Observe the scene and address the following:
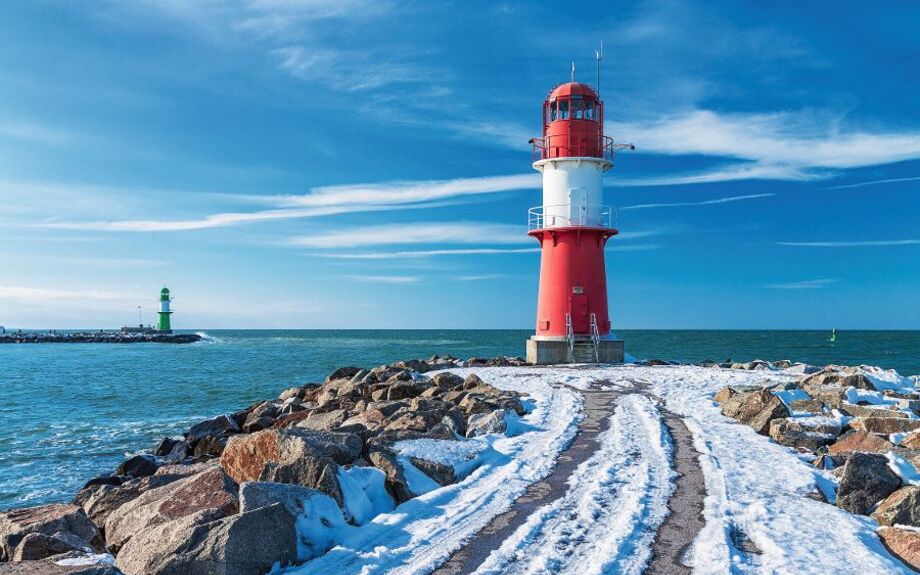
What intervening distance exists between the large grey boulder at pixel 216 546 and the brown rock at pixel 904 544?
5.30m

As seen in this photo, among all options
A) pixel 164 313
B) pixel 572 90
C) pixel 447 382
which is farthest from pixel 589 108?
pixel 164 313

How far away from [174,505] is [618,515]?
4.38 metres

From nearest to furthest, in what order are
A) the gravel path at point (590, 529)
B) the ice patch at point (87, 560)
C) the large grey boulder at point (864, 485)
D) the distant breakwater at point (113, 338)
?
1. the ice patch at point (87, 560)
2. the gravel path at point (590, 529)
3. the large grey boulder at point (864, 485)
4. the distant breakwater at point (113, 338)

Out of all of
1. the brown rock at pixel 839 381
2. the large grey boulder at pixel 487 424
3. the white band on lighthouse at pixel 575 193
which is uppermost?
the white band on lighthouse at pixel 575 193

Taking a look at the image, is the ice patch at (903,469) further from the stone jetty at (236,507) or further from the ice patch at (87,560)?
the ice patch at (87,560)

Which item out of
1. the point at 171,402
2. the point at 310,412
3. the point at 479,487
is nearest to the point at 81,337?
the point at 171,402

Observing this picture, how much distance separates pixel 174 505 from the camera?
6.82 m

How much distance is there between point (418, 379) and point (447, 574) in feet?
46.5

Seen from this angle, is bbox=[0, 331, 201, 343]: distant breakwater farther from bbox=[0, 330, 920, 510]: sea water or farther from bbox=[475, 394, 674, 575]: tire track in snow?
bbox=[475, 394, 674, 575]: tire track in snow

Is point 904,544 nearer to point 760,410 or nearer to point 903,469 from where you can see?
point 903,469

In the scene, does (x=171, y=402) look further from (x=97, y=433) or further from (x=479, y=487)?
(x=479, y=487)

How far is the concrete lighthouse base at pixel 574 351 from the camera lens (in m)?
24.0

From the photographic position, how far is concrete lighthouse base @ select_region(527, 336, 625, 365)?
2396 centimetres

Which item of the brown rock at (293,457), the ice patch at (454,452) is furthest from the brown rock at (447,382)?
the brown rock at (293,457)
